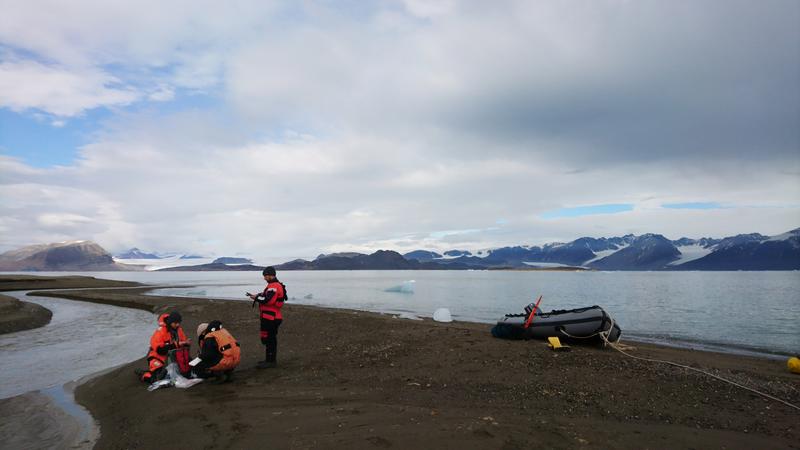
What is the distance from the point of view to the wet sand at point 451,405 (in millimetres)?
5688

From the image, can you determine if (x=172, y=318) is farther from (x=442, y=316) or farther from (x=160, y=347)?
(x=442, y=316)

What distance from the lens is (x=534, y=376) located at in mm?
8898

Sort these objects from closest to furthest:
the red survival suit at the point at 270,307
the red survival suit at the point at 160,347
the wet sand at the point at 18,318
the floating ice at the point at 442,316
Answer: the red survival suit at the point at 160,347 → the red survival suit at the point at 270,307 → the wet sand at the point at 18,318 → the floating ice at the point at 442,316

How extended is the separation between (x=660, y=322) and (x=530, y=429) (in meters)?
25.2

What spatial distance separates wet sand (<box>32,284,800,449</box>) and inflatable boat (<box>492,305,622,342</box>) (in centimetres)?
277

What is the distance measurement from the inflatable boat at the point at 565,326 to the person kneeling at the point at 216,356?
938 cm

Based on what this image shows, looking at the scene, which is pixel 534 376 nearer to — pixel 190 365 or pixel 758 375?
pixel 758 375

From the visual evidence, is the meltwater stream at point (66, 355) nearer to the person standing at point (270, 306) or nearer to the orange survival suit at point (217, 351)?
the orange survival suit at point (217, 351)

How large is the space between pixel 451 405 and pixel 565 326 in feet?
28.0

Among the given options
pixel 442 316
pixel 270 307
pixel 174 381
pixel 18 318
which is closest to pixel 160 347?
pixel 174 381

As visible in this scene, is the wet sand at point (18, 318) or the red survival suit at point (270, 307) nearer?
→ the red survival suit at point (270, 307)

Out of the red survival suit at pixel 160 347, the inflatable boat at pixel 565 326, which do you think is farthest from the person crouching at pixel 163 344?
the inflatable boat at pixel 565 326

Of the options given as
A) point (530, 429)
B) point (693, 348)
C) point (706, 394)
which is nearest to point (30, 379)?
point (530, 429)

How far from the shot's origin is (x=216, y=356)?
339 inches
